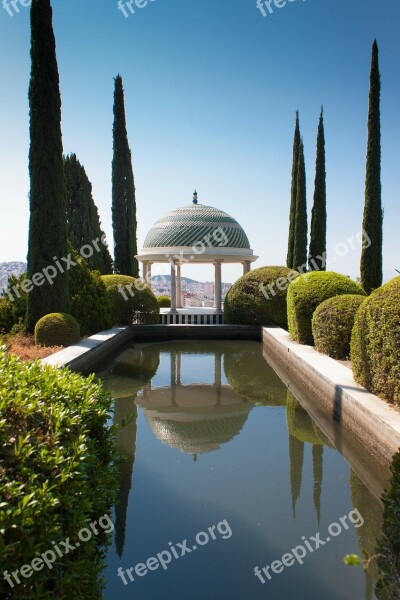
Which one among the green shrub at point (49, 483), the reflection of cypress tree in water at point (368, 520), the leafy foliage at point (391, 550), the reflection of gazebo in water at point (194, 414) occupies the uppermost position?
the green shrub at point (49, 483)

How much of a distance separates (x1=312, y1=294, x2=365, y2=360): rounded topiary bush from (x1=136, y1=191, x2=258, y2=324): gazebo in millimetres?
12593

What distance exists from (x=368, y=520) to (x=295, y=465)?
1.25m

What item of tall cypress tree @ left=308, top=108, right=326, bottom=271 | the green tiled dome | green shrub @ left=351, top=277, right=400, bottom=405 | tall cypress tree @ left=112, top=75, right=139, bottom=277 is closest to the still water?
green shrub @ left=351, top=277, right=400, bottom=405

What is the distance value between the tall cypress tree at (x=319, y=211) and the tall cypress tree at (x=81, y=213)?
33.1 feet

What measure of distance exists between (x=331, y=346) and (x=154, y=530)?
715 cm

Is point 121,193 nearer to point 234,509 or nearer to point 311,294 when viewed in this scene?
point 311,294

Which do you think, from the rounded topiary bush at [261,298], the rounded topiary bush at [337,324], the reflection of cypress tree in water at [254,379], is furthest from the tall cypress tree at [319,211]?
the rounded topiary bush at [337,324]

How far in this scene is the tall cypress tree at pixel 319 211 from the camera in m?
23.9

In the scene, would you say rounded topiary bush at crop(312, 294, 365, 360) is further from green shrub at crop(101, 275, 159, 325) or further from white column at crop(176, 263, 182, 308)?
white column at crop(176, 263, 182, 308)

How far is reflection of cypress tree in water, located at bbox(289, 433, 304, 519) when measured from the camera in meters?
4.59

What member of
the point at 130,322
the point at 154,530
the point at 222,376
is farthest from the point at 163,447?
the point at 130,322

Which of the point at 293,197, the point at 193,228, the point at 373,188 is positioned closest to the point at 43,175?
the point at 373,188

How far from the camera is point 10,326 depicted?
13016 millimetres

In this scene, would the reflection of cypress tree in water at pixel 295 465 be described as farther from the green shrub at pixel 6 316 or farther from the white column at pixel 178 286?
the white column at pixel 178 286
